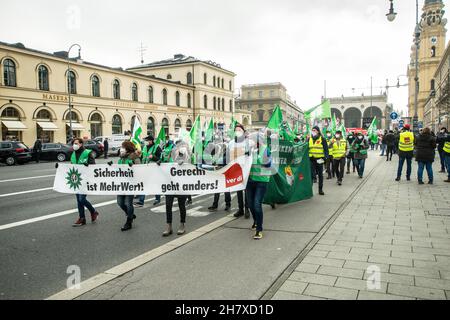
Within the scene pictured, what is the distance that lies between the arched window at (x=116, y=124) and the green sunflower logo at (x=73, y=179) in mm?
41614

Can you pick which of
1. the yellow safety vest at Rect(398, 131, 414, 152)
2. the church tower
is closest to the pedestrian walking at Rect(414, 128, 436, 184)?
the yellow safety vest at Rect(398, 131, 414, 152)

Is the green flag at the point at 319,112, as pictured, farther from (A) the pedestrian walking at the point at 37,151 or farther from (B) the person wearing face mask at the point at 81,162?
(A) the pedestrian walking at the point at 37,151

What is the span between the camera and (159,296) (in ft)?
13.6

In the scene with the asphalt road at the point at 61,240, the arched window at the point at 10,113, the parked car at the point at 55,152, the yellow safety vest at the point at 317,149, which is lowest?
the asphalt road at the point at 61,240

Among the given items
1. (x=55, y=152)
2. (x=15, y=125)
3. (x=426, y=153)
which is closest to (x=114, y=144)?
(x=55, y=152)

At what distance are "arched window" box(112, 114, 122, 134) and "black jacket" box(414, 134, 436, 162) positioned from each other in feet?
135

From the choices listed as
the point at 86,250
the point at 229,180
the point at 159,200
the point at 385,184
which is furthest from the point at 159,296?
the point at 385,184

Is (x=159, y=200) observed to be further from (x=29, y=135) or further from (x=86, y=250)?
(x=29, y=135)

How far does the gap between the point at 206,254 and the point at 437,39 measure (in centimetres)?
9680

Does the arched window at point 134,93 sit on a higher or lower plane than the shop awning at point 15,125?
higher

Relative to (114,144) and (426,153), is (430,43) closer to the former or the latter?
(114,144)

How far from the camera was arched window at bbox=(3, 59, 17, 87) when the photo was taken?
34656 millimetres

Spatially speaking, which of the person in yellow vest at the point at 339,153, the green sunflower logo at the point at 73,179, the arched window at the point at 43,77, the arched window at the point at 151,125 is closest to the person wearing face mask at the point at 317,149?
the person in yellow vest at the point at 339,153

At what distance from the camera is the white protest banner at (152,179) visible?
717cm
